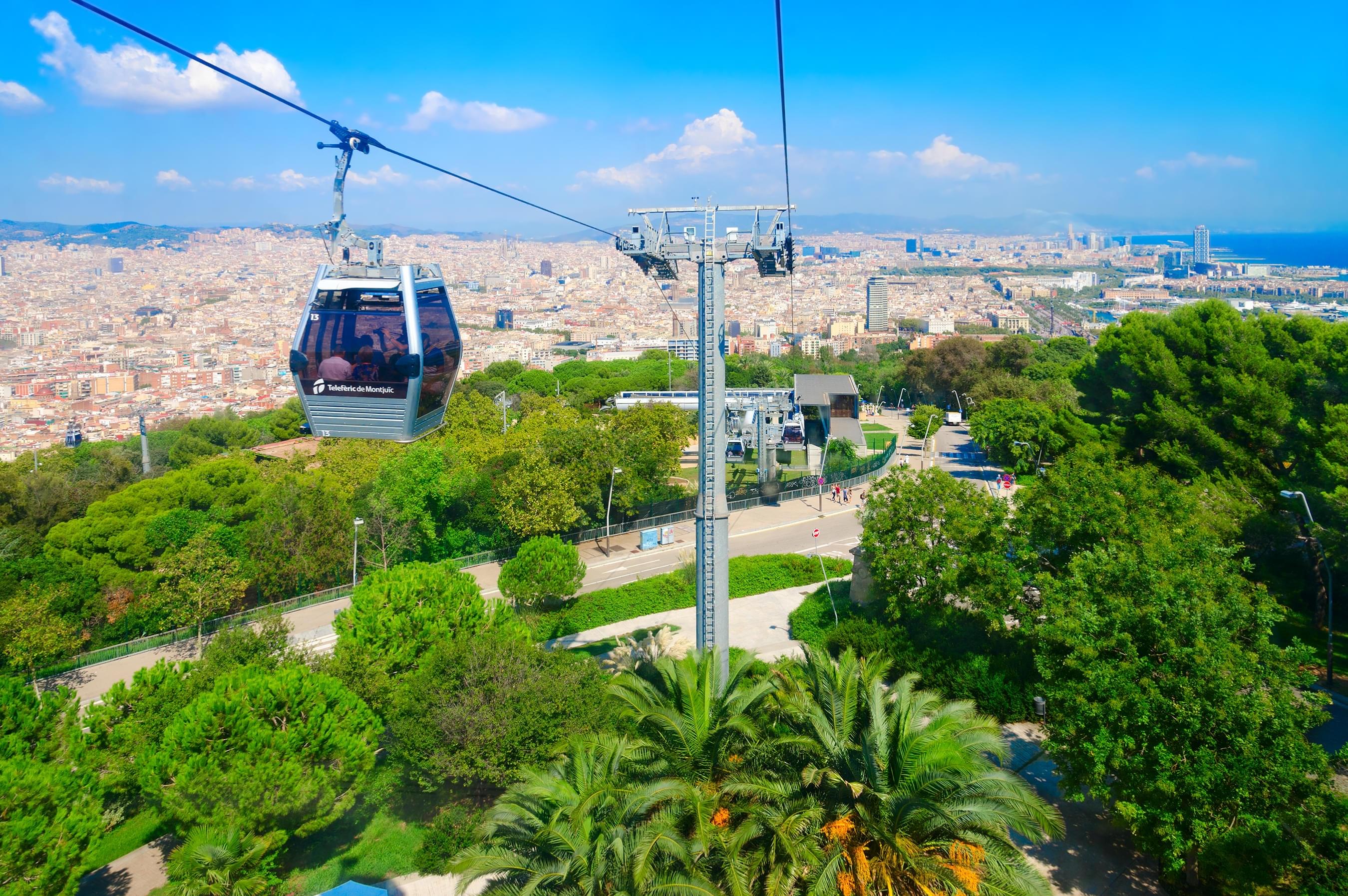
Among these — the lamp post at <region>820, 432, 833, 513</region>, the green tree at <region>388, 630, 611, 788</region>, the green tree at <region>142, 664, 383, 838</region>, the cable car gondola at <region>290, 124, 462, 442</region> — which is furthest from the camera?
the lamp post at <region>820, 432, 833, 513</region>

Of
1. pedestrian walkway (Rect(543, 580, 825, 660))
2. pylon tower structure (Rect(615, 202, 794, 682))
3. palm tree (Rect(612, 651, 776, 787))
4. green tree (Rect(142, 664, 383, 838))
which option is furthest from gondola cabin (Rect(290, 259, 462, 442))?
pedestrian walkway (Rect(543, 580, 825, 660))

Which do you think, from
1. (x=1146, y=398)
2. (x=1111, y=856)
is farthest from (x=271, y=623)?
(x=1146, y=398)

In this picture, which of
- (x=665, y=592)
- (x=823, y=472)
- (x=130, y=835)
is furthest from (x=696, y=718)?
(x=823, y=472)

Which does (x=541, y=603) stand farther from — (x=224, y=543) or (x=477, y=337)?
(x=477, y=337)

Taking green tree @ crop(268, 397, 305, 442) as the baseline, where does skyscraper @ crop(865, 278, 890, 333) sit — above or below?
above

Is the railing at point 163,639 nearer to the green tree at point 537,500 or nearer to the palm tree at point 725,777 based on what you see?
the green tree at point 537,500

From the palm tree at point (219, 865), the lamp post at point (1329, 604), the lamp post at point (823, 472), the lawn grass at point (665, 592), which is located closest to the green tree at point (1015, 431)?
the lamp post at point (823, 472)

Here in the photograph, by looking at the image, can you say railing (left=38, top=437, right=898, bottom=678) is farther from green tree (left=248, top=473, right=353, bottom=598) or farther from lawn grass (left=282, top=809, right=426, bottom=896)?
lawn grass (left=282, top=809, right=426, bottom=896)
